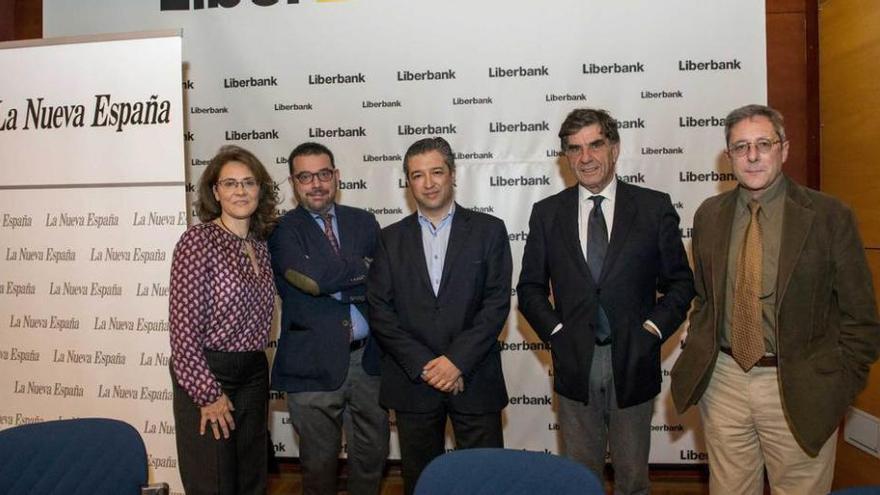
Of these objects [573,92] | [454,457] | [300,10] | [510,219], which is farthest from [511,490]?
[300,10]

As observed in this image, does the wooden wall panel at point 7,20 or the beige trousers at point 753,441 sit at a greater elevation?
the wooden wall panel at point 7,20

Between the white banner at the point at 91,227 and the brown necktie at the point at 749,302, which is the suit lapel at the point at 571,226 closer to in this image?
the brown necktie at the point at 749,302

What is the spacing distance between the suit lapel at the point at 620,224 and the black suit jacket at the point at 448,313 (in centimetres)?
39

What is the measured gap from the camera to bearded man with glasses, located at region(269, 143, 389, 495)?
106 inches

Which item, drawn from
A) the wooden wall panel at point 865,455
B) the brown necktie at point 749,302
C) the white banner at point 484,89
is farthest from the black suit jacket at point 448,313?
the wooden wall panel at point 865,455

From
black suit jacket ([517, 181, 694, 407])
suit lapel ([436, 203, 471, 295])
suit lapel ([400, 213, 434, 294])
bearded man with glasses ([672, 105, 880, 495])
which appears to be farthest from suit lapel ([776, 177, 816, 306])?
suit lapel ([400, 213, 434, 294])

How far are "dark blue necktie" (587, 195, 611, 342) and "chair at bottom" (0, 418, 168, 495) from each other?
152cm

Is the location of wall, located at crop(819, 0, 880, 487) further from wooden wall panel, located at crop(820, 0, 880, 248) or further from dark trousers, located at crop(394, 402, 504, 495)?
dark trousers, located at crop(394, 402, 504, 495)

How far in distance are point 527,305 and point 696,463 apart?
1.95m

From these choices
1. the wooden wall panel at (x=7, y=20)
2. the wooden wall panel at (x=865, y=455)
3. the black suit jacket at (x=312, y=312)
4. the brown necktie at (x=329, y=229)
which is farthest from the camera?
the wooden wall panel at (x=7, y=20)

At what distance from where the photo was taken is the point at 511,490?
5.13 ft

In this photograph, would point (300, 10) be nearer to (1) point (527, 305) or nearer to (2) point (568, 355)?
(1) point (527, 305)

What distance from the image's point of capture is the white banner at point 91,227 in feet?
9.48

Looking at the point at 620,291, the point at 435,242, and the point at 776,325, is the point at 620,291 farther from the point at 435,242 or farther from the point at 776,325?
the point at 435,242
